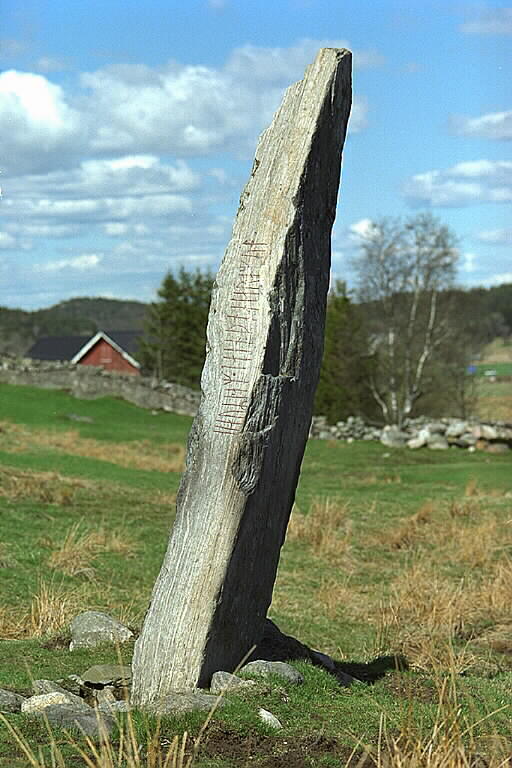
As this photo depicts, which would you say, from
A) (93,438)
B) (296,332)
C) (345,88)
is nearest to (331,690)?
(296,332)

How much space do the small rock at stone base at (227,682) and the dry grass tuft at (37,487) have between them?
8643mm

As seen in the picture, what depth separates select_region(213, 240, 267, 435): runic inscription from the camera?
19.5 ft

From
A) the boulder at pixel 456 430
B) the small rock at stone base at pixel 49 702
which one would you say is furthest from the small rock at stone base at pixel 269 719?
the boulder at pixel 456 430

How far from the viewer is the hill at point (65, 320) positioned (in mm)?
85625

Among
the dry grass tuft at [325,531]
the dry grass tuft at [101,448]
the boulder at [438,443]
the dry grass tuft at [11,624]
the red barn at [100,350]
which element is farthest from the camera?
the red barn at [100,350]

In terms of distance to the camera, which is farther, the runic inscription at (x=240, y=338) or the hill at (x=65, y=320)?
the hill at (x=65, y=320)

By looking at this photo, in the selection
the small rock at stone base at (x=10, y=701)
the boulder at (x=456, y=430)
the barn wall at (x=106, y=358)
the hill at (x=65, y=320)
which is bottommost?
the small rock at stone base at (x=10, y=701)

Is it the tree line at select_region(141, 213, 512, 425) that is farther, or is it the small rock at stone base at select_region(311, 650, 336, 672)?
the tree line at select_region(141, 213, 512, 425)

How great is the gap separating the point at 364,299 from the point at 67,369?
1136 centimetres

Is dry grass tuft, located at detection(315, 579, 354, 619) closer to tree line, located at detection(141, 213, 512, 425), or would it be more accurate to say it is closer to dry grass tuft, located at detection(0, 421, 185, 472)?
dry grass tuft, located at detection(0, 421, 185, 472)

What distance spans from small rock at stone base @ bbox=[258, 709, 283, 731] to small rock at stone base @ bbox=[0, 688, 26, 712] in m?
1.29

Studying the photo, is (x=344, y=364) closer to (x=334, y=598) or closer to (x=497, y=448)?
(x=497, y=448)

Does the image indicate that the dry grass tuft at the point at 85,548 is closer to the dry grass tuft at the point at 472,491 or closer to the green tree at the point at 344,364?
the dry grass tuft at the point at 472,491

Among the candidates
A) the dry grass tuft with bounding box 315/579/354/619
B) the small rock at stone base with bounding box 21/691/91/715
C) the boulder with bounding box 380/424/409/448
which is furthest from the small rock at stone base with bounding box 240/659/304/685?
the boulder with bounding box 380/424/409/448
